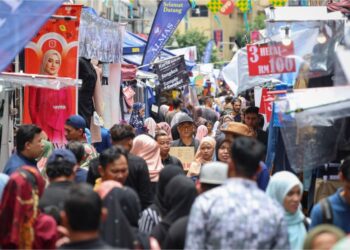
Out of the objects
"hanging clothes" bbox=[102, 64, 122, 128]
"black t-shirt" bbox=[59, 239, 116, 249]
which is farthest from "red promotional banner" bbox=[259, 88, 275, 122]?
"black t-shirt" bbox=[59, 239, 116, 249]

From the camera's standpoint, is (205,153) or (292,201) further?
(205,153)

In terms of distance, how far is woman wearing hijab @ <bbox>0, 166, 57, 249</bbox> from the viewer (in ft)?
21.0

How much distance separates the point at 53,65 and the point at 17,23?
7.96 feet

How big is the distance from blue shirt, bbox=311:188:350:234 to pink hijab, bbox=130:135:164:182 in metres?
2.54

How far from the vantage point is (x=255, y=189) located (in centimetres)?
567

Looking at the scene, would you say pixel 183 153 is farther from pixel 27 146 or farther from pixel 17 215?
pixel 17 215

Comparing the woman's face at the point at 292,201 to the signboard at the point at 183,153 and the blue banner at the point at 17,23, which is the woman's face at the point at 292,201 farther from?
the signboard at the point at 183,153

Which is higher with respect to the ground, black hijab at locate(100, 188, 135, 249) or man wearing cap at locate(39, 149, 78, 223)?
man wearing cap at locate(39, 149, 78, 223)

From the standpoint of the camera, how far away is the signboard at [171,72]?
21.0 metres

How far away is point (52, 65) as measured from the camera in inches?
435

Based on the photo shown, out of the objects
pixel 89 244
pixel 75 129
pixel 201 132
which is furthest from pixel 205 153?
pixel 89 244

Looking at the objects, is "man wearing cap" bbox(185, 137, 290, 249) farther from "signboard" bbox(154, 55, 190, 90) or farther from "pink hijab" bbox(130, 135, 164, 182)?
"signboard" bbox(154, 55, 190, 90)

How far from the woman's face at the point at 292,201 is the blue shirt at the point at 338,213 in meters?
0.15

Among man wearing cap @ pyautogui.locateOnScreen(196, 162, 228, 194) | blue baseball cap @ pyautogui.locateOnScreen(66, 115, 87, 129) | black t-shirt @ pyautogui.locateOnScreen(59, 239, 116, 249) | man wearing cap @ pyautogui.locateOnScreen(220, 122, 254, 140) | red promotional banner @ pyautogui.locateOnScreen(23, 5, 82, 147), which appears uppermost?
red promotional banner @ pyautogui.locateOnScreen(23, 5, 82, 147)
